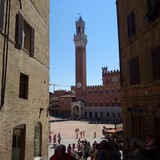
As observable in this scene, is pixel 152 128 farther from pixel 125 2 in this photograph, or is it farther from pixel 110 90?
pixel 110 90

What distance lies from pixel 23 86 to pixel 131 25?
7.92 metres

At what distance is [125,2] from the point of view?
15336 mm

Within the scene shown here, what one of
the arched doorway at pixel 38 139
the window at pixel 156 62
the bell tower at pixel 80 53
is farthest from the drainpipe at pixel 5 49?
the bell tower at pixel 80 53

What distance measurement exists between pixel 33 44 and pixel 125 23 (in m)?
6.90

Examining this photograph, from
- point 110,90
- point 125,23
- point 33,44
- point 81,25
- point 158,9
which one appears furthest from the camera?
point 81,25

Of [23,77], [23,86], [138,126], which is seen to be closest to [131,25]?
[138,126]

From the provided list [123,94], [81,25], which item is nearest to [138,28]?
[123,94]

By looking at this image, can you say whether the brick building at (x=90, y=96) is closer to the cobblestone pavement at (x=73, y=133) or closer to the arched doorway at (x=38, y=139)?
the cobblestone pavement at (x=73, y=133)

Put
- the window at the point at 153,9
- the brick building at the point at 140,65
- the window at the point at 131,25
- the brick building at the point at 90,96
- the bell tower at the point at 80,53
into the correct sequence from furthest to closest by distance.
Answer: the bell tower at the point at 80,53
the brick building at the point at 90,96
the window at the point at 131,25
the brick building at the point at 140,65
the window at the point at 153,9

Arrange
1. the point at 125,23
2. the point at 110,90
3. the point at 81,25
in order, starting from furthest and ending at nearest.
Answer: the point at 81,25, the point at 110,90, the point at 125,23

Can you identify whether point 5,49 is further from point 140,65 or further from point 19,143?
point 140,65

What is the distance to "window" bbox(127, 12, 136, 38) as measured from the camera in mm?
13898

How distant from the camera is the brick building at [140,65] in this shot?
10953 mm

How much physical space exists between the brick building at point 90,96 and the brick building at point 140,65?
5851 cm
